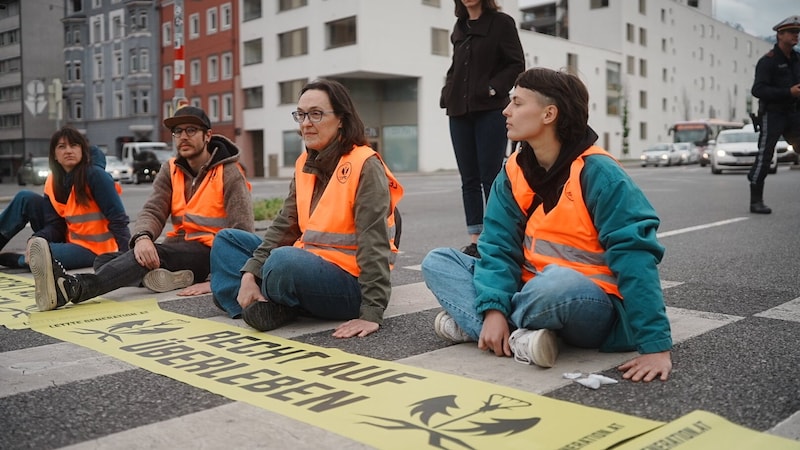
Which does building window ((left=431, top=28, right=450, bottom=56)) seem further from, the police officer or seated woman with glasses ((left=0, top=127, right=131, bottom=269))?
seated woman with glasses ((left=0, top=127, right=131, bottom=269))

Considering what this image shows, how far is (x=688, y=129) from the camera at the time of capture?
4941 centimetres

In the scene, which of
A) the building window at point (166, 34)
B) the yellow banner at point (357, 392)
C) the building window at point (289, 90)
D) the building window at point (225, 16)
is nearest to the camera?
the yellow banner at point (357, 392)

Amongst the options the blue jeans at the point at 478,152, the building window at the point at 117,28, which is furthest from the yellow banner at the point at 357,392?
the building window at the point at 117,28

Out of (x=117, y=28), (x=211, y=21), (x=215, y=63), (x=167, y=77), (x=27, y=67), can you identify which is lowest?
(x=167, y=77)

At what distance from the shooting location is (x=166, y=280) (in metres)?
5.51

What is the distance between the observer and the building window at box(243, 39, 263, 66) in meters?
49.0

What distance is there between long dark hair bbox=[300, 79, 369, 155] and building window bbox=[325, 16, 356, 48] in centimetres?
3846

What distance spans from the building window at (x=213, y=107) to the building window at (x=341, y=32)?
36.9ft

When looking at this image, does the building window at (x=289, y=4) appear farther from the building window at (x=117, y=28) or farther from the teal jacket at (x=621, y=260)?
the teal jacket at (x=621, y=260)

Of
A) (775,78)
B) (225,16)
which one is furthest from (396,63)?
(775,78)

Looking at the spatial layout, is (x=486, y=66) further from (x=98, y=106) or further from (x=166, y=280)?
(x=98, y=106)

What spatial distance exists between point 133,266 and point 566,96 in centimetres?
→ 320

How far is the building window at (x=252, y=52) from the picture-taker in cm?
4897

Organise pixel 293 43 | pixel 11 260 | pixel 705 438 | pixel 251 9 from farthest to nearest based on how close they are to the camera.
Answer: pixel 251 9
pixel 293 43
pixel 11 260
pixel 705 438
